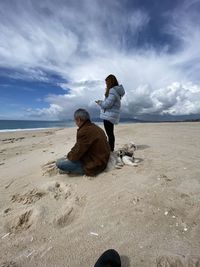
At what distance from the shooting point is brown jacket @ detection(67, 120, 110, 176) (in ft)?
14.2

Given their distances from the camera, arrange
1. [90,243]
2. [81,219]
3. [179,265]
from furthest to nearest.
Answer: [81,219] < [90,243] < [179,265]

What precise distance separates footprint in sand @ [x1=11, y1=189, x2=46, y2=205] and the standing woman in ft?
7.86

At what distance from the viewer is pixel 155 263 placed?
7.46 ft

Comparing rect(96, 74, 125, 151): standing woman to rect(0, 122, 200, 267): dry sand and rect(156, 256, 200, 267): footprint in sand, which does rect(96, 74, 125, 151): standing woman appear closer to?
rect(0, 122, 200, 267): dry sand

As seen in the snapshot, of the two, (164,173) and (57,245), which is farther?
(164,173)

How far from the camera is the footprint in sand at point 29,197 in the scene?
386cm

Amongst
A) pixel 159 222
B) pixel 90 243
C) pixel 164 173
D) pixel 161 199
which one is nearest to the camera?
pixel 90 243

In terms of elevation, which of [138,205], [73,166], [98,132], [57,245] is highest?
[98,132]

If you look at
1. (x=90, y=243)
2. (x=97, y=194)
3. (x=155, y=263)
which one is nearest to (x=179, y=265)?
(x=155, y=263)

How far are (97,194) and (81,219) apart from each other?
2.18ft

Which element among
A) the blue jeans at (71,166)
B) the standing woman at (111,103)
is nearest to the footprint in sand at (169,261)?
the blue jeans at (71,166)

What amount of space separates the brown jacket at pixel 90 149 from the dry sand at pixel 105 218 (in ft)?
0.84

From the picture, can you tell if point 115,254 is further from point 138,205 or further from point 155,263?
point 138,205

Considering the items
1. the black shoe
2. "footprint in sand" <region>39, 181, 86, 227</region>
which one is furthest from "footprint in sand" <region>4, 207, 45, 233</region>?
the black shoe
